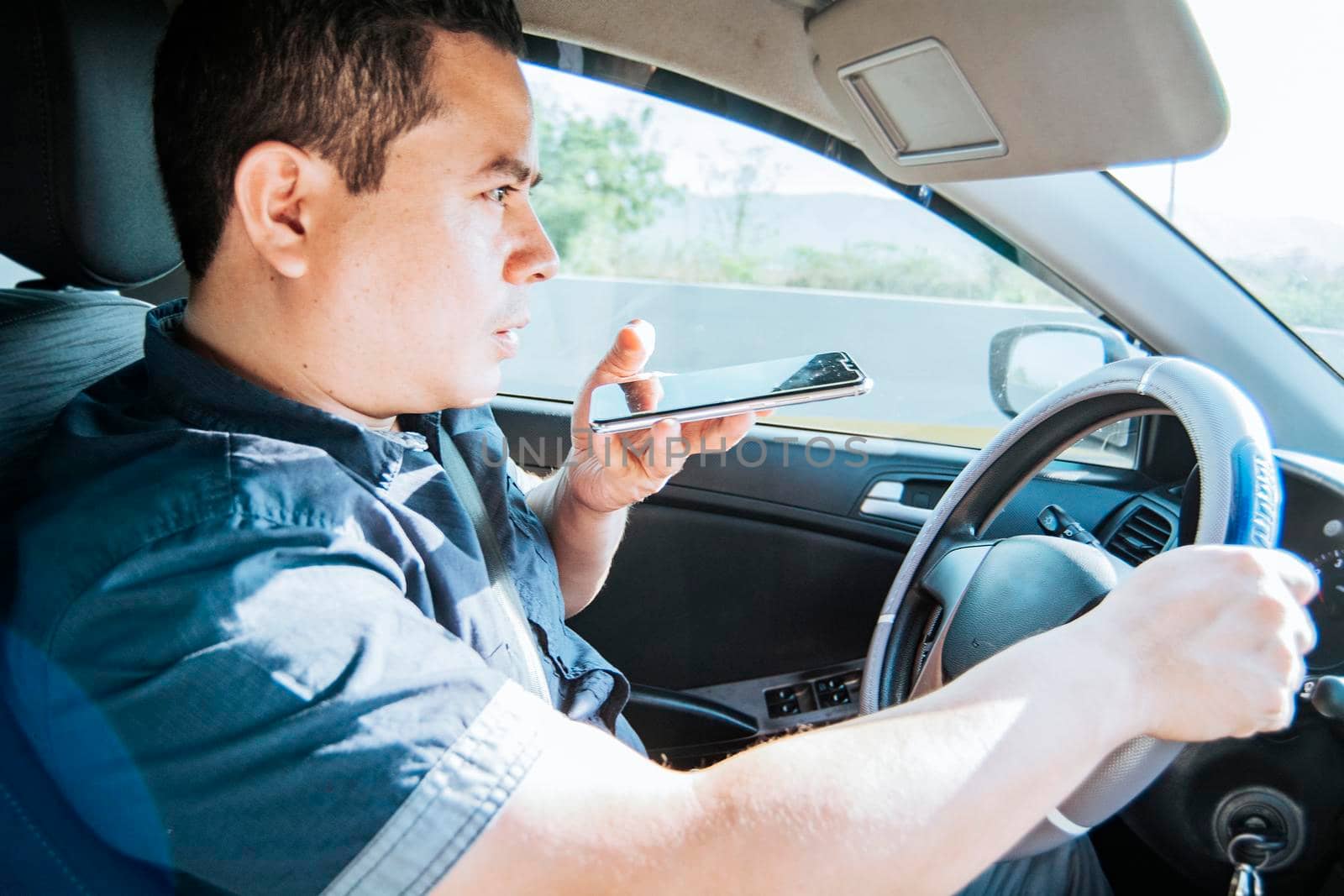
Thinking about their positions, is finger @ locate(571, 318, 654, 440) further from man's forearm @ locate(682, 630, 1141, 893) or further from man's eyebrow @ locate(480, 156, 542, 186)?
man's forearm @ locate(682, 630, 1141, 893)

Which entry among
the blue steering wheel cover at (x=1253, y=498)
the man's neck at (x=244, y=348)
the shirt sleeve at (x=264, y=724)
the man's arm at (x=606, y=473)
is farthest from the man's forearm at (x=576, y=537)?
the blue steering wheel cover at (x=1253, y=498)

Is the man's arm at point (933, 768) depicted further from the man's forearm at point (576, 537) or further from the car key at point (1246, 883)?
the man's forearm at point (576, 537)

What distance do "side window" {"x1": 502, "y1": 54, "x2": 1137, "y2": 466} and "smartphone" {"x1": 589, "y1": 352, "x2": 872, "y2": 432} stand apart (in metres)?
0.78

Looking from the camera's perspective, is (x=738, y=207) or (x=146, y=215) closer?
(x=146, y=215)

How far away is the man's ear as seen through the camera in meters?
1.17

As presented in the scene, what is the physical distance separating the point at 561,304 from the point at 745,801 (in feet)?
9.57

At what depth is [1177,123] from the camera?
4.55 feet

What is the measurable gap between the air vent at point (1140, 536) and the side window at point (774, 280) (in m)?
0.34

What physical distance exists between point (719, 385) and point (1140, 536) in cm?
100

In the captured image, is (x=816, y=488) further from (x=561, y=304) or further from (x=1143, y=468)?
(x=561, y=304)

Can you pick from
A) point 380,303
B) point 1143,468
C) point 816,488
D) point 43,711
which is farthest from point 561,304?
point 43,711

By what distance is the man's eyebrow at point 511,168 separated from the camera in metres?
1.27

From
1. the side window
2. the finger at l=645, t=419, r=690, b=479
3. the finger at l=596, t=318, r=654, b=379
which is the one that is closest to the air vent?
the side window

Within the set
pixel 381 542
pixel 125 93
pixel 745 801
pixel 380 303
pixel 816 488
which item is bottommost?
pixel 816 488
